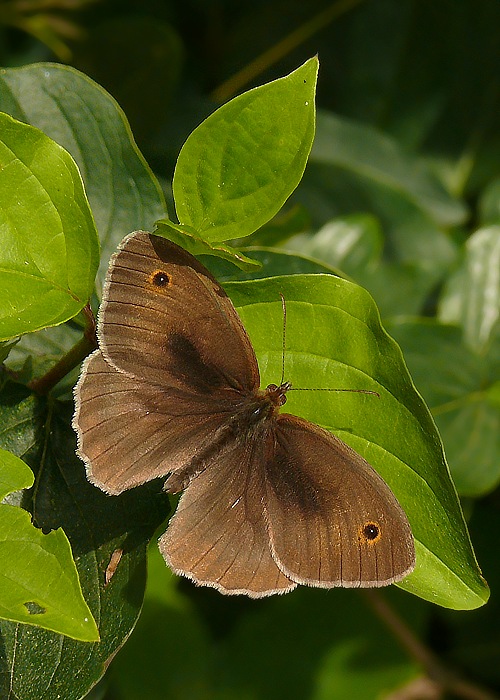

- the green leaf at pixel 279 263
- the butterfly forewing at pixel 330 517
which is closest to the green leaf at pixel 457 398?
the green leaf at pixel 279 263

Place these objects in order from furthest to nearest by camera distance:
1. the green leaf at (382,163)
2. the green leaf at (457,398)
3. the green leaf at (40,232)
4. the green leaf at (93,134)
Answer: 1. the green leaf at (382,163)
2. the green leaf at (457,398)
3. the green leaf at (93,134)
4. the green leaf at (40,232)

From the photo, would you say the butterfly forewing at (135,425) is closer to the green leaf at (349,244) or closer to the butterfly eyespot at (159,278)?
the butterfly eyespot at (159,278)

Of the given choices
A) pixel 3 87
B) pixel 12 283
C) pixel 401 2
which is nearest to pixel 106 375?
pixel 12 283

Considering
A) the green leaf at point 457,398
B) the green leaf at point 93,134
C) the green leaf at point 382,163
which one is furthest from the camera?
the green leaf at point 382,163

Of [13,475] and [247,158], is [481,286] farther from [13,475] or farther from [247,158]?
[13,475]

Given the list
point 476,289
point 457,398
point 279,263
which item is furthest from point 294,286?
point 476,289

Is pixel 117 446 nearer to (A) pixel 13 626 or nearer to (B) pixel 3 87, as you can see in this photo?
(A) pixel 13 626
